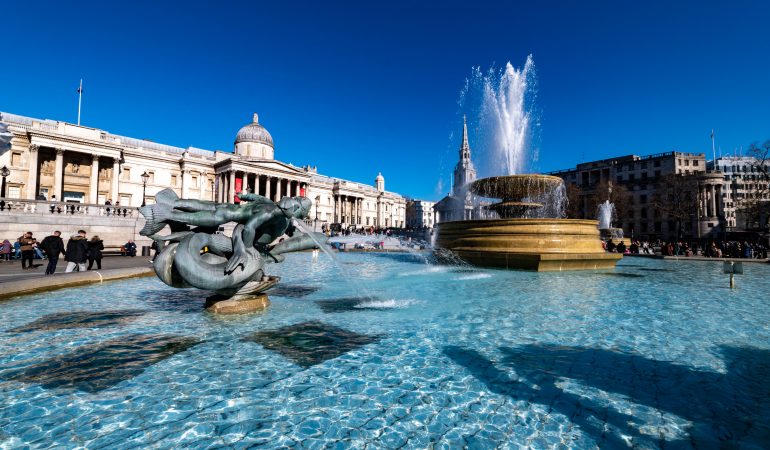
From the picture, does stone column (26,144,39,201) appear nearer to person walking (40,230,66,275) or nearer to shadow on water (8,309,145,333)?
person walking (40,230,66,275)

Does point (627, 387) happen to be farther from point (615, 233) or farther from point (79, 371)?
point (615, 233)

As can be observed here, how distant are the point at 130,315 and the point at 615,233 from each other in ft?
106

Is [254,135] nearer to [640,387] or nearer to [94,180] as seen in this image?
[94,180]

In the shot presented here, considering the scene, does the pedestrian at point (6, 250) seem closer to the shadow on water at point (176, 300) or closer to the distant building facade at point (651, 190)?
the shadow on water at point (176, 300)

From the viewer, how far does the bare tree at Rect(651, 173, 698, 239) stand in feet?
159

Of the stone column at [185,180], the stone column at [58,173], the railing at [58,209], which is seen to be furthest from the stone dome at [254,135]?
the railing at [58,209]

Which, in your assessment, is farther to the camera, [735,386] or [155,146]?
[155,146]

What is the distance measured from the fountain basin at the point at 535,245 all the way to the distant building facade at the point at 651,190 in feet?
172

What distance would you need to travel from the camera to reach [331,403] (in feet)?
9.57

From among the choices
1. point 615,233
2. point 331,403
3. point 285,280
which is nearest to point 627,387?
point 331,403

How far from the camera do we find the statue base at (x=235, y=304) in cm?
582

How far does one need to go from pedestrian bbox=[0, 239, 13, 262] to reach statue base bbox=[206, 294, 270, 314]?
1557 centimetres

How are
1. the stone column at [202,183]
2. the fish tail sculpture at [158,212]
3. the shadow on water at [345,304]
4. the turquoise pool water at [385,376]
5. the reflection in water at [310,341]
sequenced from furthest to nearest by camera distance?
the stone column at [202,183] → the shadow on water at [345,304] → the fish tail sculpture at [158,212] → the reflection in water at [310,341] → the turquoise pool water at [385,376]

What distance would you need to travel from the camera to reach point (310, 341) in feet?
14.8
